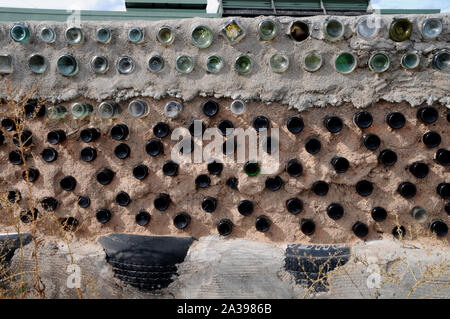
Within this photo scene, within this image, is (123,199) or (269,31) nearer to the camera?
(269,31)

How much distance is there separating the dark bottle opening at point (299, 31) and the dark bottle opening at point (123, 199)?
1.57m

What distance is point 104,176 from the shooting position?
2.40m

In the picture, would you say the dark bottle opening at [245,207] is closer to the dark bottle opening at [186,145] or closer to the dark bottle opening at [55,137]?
the dark bottle opening at [186,145]

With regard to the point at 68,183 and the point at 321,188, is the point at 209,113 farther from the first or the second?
the point at 68,183

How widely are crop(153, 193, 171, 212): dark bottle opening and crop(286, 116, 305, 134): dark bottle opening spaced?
3.16 feet

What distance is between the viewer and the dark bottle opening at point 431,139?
2.20 m

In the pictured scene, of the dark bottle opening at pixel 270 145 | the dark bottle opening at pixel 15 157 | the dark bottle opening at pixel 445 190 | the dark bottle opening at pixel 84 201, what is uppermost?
the dark bottle opening at pixel 270 145

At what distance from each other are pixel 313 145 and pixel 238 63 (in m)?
0.74

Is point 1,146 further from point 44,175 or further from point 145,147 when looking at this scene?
point 145,147

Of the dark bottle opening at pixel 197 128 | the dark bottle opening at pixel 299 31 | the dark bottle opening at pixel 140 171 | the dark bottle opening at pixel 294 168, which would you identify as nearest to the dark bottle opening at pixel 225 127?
the dark bottle opening at pixel 197 128

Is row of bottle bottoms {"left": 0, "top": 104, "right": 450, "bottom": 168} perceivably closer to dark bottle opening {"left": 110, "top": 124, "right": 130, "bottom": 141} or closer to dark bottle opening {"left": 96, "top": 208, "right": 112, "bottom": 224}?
dark bottle opening {"left": 110, "top": 124, "right": 130, "bottom": 141}

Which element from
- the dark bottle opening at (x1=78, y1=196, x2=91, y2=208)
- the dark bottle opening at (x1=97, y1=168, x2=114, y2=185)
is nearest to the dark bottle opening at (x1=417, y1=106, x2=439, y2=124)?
the dark bottle opening at (x1=97, y1=168, x2=114, y2=185)

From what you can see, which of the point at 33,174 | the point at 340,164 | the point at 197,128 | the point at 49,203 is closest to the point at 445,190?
the point at 340,164
